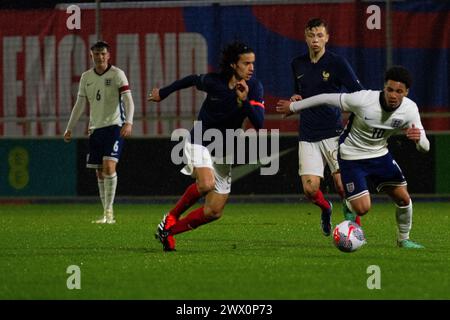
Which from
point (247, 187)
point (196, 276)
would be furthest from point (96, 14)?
point (196, 276)

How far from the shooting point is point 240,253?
10.3m

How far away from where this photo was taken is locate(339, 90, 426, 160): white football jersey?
33.0 feet

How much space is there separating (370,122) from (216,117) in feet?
4.43

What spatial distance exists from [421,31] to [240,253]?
9.22m

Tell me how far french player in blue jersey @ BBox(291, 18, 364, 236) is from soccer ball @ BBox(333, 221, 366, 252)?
1669mm

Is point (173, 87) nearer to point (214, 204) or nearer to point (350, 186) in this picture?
point (214, 204)

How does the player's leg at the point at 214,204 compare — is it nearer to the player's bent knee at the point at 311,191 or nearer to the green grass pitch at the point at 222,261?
the green grass pitch at the point at 222,261

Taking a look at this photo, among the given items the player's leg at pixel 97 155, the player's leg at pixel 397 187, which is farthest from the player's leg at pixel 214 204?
the player's leg at pixel 97 155

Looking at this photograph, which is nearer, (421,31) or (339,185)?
(339,185)

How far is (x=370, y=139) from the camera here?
10305mm

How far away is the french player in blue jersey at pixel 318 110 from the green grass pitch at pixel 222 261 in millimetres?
717

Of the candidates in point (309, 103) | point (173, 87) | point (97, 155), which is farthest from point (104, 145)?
point (309, 103)
